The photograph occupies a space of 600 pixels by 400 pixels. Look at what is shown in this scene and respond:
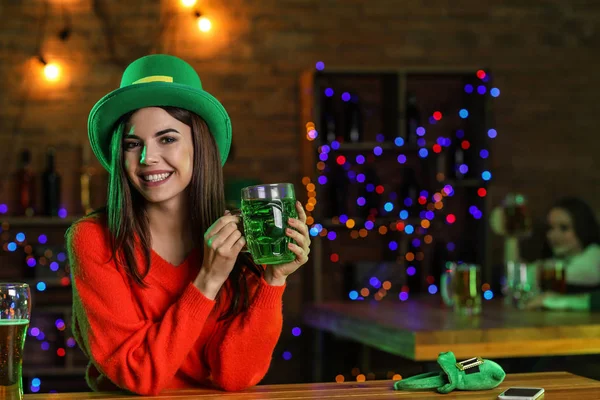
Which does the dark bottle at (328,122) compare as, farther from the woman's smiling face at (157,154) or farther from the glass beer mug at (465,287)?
the woman's smiling face at (157,154)

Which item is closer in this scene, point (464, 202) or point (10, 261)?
point (10, 261)

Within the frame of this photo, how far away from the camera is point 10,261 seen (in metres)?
5.07

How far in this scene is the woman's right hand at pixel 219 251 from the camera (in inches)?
68.5

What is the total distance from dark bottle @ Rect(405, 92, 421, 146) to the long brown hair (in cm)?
322

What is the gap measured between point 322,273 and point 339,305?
1005 mm

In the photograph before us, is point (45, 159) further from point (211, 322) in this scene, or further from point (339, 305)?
point (211, 322)

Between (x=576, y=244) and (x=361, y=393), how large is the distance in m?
3.23

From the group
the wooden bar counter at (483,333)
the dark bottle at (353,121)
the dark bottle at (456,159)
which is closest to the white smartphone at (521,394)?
the wooden bar counter at (483,333)

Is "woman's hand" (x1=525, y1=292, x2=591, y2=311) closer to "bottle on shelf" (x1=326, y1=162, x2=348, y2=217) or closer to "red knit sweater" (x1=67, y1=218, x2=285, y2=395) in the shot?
"bottle on shelf" (x1=326, y1=162, x2=348, y2=217)

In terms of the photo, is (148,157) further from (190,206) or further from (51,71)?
(51,71)

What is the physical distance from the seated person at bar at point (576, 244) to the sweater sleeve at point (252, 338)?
2.59 meters

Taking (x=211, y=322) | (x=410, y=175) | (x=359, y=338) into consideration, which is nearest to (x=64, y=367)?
(x=359, y=338)

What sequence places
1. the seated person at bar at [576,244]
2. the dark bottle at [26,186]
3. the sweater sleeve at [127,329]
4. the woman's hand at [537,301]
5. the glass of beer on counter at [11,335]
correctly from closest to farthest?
the glass of beer on counter at [11,335]
the sweater sleeve at [127,329]
the woman's hand at [537,301]
the seated person at bar at [576,244]
the dark bottle at [26,186]

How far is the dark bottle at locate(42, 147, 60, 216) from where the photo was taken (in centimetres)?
495
